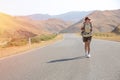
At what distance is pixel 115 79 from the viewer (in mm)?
9586

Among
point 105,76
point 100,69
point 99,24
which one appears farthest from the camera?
point 99,24

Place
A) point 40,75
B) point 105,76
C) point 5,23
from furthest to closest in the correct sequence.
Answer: point 5,23, point 40,75, point 105,76

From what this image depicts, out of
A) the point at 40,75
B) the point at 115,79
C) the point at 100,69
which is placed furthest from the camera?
the point at 100,69

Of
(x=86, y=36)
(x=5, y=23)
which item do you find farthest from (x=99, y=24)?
(x=86, y=36)

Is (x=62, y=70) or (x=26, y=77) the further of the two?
(x=62, y=70)

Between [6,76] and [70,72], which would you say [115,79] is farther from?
[6,76]

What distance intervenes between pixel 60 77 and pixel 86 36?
6987 mm

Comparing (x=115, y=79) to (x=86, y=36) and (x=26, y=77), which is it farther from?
(x=86, y=36)

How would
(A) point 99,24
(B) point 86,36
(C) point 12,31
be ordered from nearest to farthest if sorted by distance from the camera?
1. (B) point 86,36
2. (C) point 12,31
3. (A) point 99,24

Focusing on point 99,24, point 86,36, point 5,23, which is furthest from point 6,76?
point 99,24

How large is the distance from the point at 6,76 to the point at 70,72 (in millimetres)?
2100

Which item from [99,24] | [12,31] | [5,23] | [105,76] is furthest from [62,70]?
[99,24]

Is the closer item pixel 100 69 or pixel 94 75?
pixel 94 75

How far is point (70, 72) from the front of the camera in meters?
11.4
